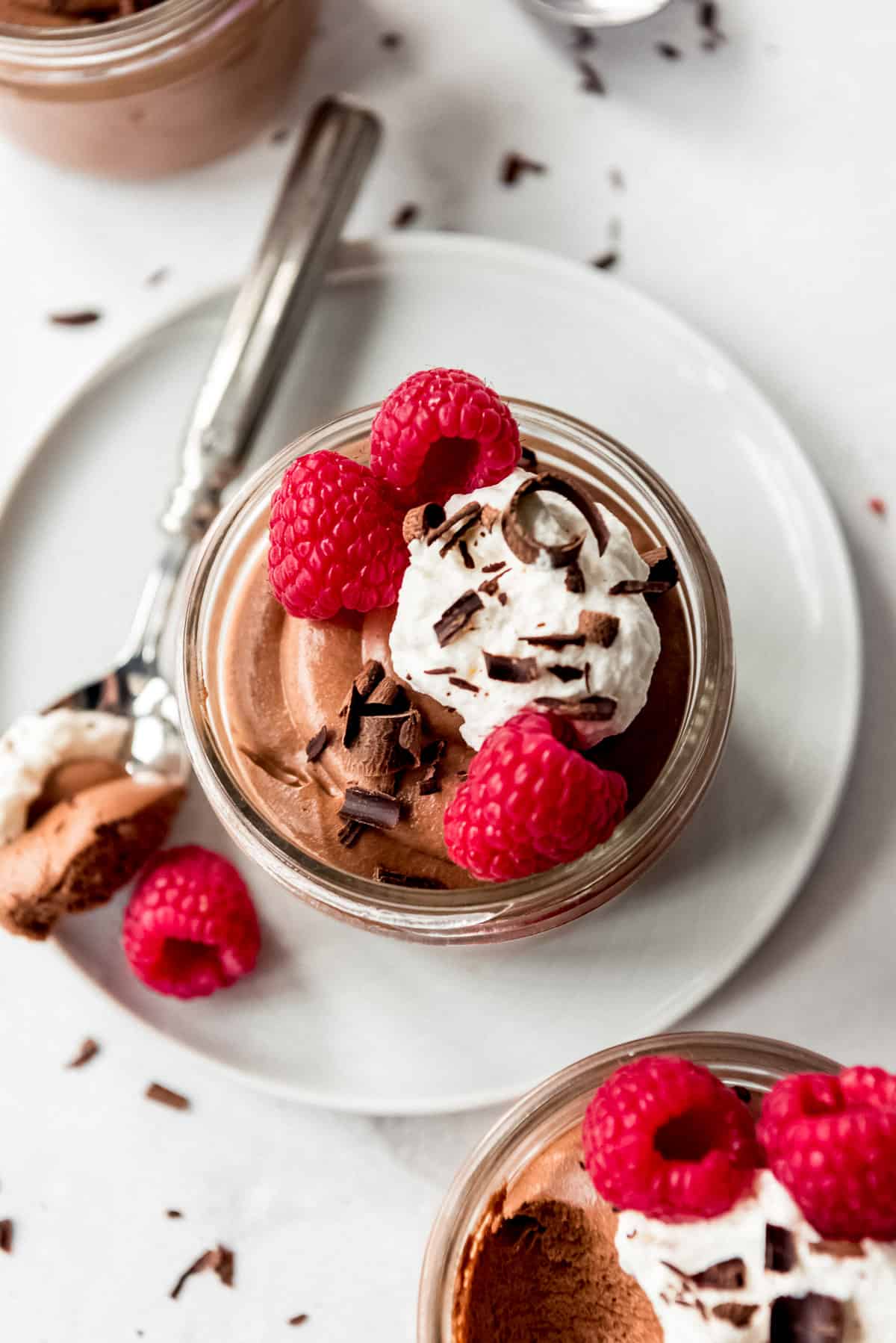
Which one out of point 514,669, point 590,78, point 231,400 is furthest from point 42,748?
point 590,78

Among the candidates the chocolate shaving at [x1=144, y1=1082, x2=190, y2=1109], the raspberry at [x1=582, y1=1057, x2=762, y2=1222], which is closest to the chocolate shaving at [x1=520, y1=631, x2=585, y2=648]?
the raspberry at [x1=582, y1=1057, x2=762, y2=1222]

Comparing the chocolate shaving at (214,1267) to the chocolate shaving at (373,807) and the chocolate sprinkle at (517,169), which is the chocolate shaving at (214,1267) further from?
the chocolate sprinkle at (517,169)

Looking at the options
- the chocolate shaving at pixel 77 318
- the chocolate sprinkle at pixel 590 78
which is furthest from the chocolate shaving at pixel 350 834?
the chocolate sprinkle at pixel 590 78

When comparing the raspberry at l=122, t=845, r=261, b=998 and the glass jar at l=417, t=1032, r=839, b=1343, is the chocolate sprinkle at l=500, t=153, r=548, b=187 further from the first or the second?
the glass jar at l=417, t=1032, r=839, b=1343

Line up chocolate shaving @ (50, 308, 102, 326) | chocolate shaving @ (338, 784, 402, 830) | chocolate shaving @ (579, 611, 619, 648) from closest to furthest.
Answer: chocolate shaving @ (579, 611, 619, 648) → chocolate shaving @ (338, 784, 402, 830) → chocolate shaving @ (50, 308, 102, 326)

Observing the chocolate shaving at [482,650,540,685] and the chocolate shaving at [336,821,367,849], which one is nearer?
the chocolate shaving at [482,650,540,685]
